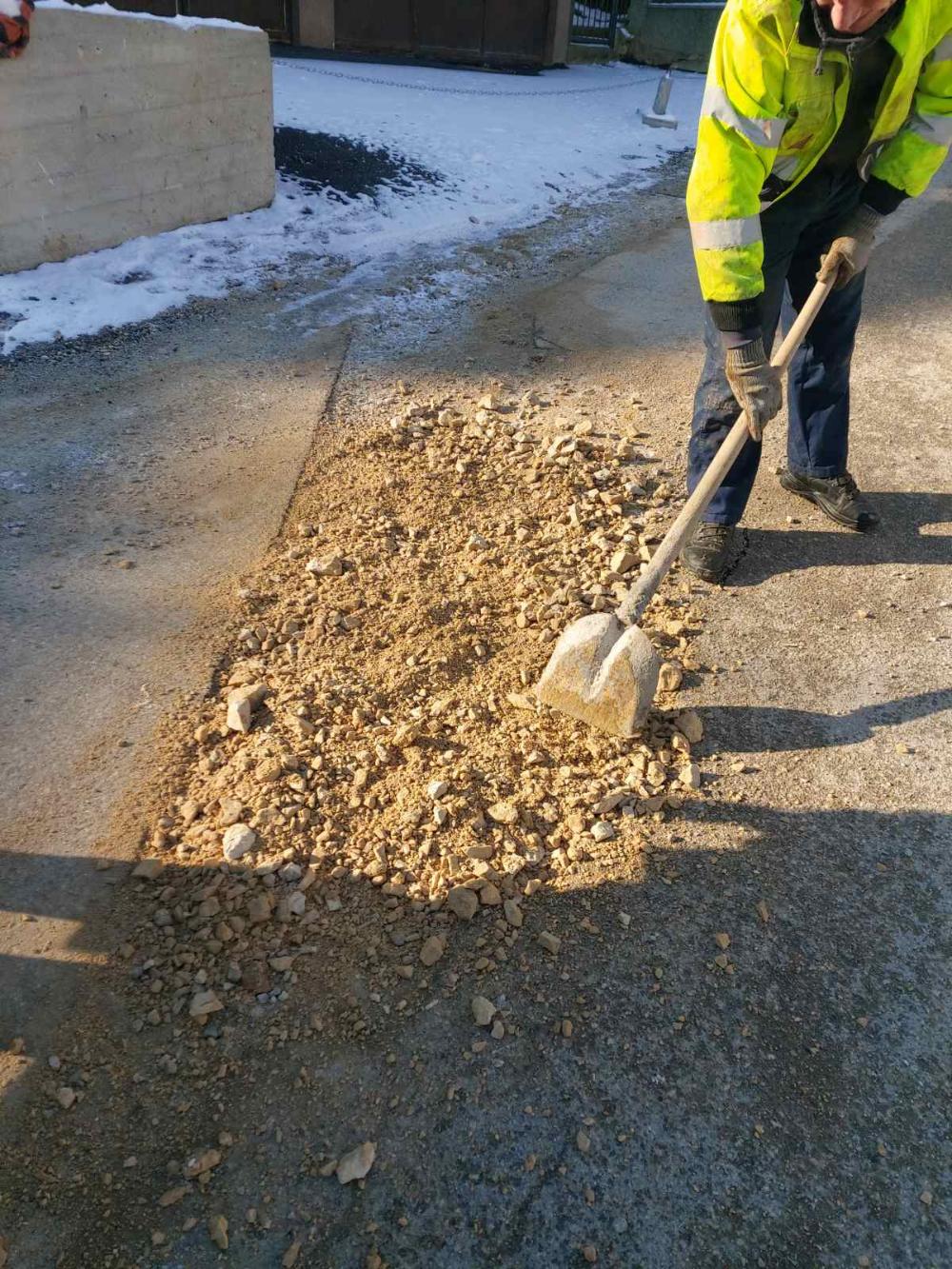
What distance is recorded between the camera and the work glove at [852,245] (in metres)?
3.29

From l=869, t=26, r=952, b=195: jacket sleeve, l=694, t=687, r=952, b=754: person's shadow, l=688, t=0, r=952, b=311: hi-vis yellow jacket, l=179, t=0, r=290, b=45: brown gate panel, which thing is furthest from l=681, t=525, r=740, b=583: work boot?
l=179, t=0, r=290, b=45: brown gate panel

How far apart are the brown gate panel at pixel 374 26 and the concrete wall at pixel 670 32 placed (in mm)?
3451

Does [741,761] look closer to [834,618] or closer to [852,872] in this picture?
[852,872]

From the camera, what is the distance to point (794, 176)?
122 inches

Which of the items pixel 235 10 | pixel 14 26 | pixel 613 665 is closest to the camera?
pixel 613 665

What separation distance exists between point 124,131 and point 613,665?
488 cm

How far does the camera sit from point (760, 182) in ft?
9.48

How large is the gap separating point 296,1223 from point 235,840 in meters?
0.92

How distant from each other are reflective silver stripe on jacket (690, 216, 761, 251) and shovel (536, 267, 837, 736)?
0.60 meters

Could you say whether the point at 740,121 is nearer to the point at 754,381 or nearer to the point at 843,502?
the point at 754,381

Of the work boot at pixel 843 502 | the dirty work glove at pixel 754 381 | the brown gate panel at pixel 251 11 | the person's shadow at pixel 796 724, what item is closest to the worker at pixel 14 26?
the dirty work glove at pixel 754 381

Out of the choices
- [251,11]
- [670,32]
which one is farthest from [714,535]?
[670,32]

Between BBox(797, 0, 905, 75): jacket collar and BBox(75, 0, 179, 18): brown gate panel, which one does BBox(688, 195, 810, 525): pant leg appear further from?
BBox(75, 0, 179, 18): brown gate panel

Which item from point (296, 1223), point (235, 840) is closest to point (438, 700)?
point (235, 840)
